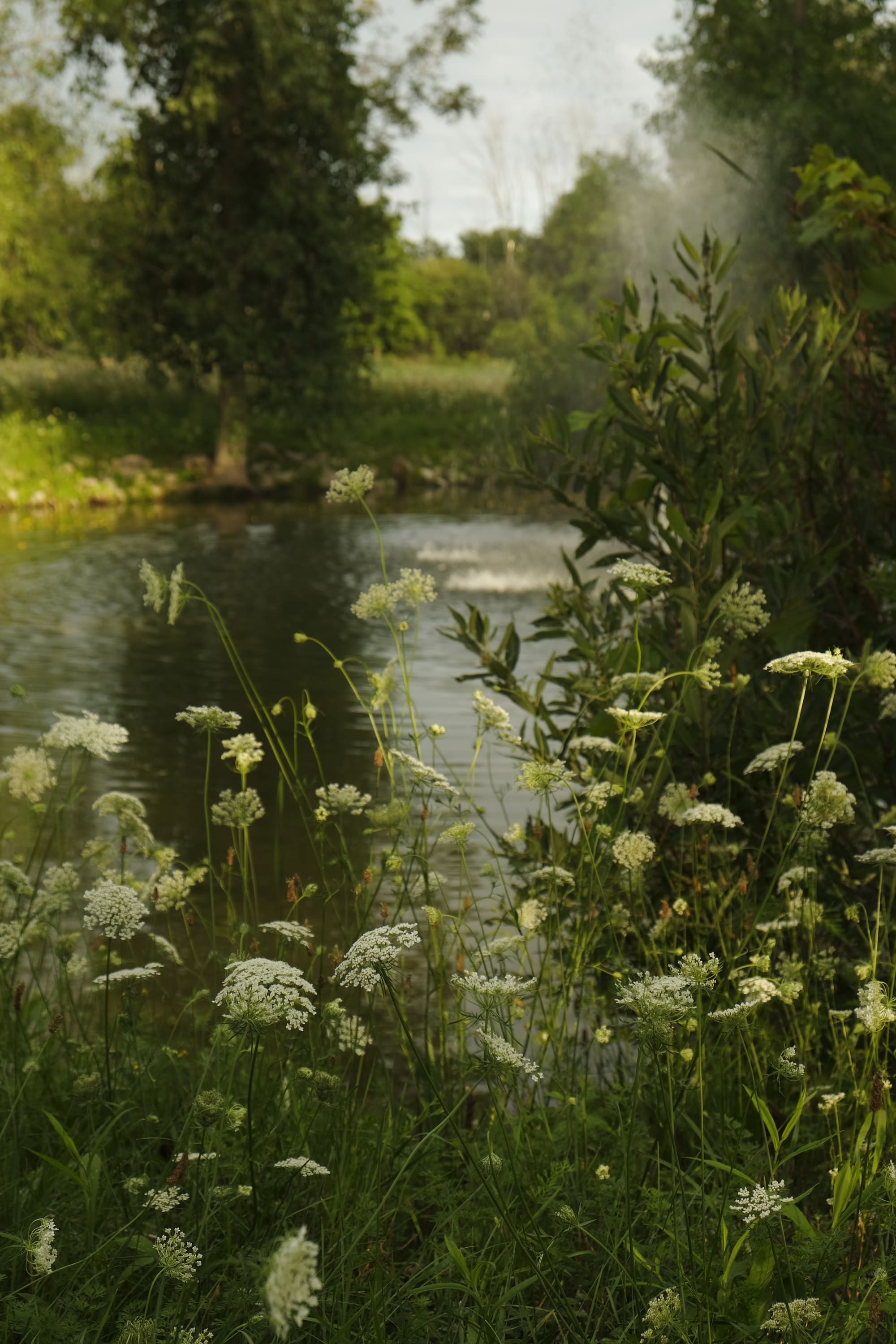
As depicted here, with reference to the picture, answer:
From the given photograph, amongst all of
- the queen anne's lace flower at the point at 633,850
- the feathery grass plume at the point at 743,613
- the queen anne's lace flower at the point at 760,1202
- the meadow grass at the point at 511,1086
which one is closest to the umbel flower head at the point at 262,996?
the meadow grass at the point at 511,1086

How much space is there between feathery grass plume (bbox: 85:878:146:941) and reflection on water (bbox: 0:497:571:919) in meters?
0.41

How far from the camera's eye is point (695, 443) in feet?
10.9

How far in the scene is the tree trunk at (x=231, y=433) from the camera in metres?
25.0

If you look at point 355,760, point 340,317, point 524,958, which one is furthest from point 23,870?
point 340,317

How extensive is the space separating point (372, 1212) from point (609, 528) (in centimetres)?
187

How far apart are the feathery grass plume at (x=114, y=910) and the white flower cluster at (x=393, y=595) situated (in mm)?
681

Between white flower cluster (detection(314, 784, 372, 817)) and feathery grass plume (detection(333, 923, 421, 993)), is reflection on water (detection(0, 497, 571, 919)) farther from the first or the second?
feathery grass plume (detection(333, 923, 421, 993))

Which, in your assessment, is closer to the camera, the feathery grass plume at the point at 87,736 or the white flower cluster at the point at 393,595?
the white flower cluster at the point at 393,595

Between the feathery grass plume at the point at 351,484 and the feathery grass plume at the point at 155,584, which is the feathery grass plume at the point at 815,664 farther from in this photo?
the feathery grass plume at the point at 155,584

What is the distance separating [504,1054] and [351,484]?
4.15 ft

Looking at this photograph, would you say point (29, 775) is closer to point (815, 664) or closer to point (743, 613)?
point (743, 613)

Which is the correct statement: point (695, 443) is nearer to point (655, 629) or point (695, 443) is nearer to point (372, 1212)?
point (655, 629)

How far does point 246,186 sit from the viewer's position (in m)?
24.7

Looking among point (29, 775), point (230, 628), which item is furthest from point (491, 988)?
point (230, 628)
